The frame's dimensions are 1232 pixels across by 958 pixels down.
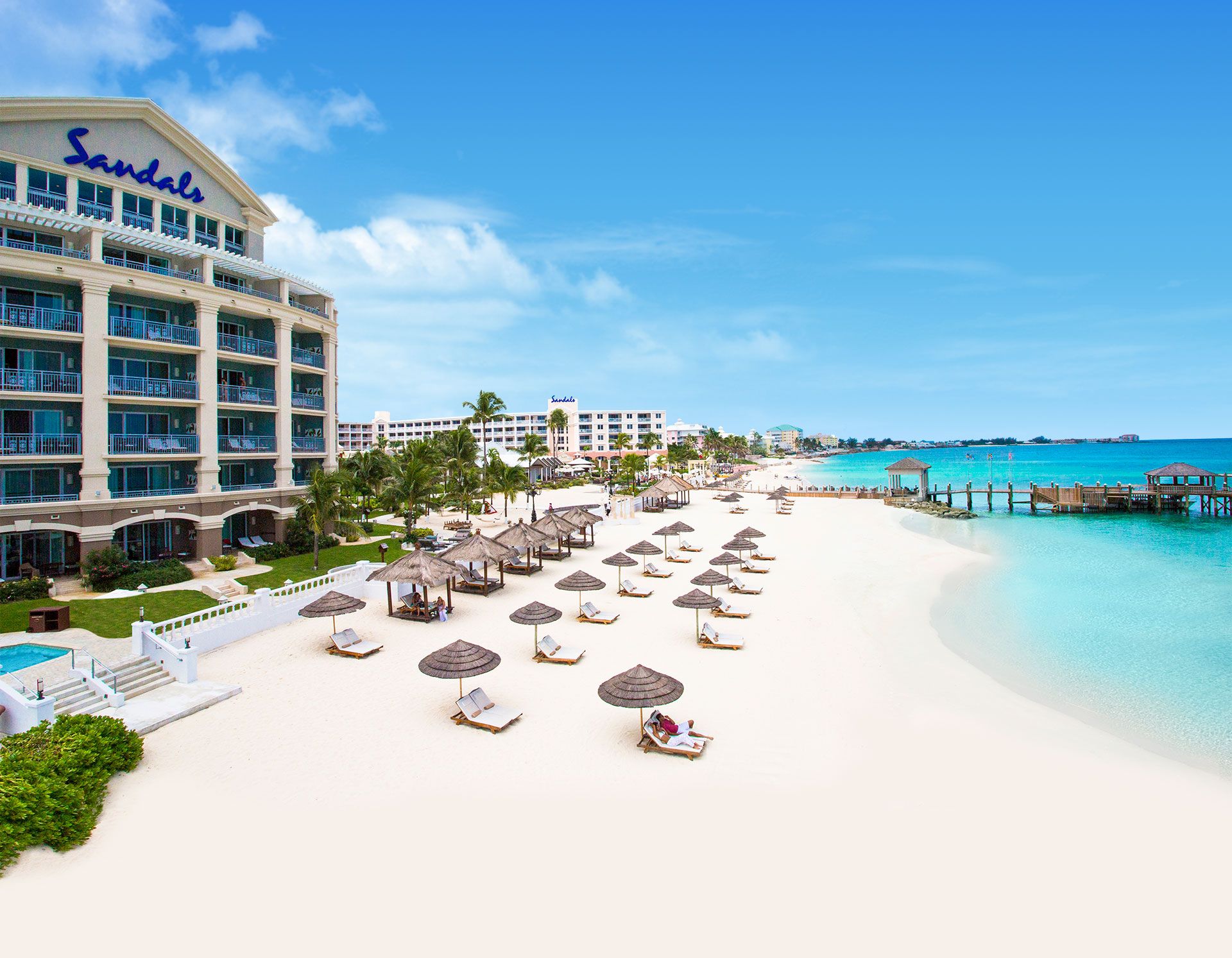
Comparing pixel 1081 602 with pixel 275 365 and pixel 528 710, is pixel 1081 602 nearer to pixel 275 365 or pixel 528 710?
pixel 528 710

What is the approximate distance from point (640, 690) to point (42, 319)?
93.8 feet

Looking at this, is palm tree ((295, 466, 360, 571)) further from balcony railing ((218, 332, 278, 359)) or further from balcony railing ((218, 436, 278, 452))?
balcony railing ((218, 332, 278, 359))

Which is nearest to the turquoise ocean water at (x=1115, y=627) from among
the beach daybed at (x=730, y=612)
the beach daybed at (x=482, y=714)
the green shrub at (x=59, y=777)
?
the beach daybed at (x=730, y=612)

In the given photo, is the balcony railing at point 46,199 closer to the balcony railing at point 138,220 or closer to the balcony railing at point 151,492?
the balcony railing at point 138,220

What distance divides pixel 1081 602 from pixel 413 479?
33839 millimetres

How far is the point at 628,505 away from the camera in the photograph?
5541cm

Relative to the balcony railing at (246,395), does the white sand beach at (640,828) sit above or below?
below

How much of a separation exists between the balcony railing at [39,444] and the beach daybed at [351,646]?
15.9 meters

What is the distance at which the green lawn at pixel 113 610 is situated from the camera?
63.8ft

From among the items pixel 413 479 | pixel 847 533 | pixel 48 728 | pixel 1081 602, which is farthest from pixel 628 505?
pixel 48 728

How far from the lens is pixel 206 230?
31.6 metres

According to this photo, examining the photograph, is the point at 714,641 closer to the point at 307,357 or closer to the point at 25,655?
the point at 25,655

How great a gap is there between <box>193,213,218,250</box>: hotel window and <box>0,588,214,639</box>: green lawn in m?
18.3

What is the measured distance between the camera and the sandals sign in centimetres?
2638
